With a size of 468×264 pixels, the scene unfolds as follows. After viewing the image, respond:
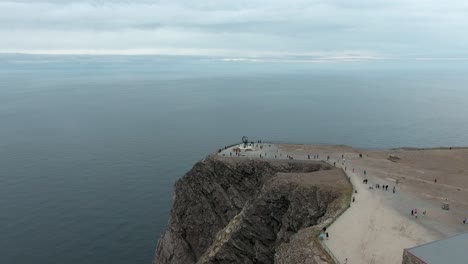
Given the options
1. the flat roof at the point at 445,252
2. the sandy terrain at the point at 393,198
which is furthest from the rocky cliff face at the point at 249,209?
the flat roof at the point at 445,252

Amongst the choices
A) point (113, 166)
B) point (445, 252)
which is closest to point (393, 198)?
point (445, 252)

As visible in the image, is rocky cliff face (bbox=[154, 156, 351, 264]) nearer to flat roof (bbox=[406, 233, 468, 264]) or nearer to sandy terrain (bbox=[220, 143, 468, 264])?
sandy terrain (bbox=[220, 143, 468, 264])

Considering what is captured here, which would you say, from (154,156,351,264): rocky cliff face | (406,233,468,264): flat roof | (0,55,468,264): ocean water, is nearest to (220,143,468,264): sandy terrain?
(154,156,351,264): rocky cliff face

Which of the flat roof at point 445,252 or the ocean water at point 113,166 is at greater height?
the flat roof at point 445,252

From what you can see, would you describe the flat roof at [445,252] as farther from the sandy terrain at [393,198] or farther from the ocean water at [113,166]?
the ocean water at [113,166]

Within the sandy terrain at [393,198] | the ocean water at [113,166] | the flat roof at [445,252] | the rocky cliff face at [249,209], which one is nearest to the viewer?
the flat roof at [445,252]

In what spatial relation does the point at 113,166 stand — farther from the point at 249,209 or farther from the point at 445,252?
the point at 445,252
